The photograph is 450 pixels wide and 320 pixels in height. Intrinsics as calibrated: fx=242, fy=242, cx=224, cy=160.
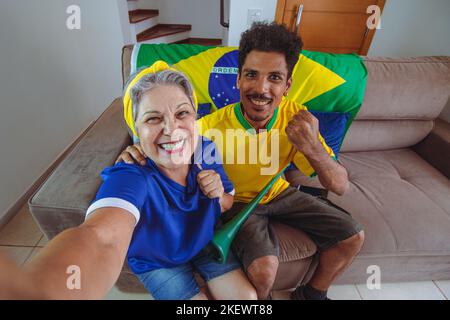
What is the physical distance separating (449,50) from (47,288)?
9.33ft

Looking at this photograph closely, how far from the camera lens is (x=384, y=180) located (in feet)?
4.53

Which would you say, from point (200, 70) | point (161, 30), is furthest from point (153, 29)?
point (200, 70)

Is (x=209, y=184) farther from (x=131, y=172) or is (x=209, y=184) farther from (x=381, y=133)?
(x=381, y=133)

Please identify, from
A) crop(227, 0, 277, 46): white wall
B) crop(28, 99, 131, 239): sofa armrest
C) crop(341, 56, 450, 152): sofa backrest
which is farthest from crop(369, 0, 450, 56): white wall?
crop(28, 99, 131, 239): sofa armrest

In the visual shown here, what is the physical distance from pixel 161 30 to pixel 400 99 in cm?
323

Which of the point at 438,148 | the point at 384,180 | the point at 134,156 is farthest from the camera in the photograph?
the point at 438,148

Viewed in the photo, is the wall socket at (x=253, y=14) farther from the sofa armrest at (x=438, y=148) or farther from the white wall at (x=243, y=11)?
the sofa armrest at (x=438, y=148)

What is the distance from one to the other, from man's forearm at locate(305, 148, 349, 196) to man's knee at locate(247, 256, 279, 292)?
0.37 m

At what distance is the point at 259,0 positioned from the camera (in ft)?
5.90

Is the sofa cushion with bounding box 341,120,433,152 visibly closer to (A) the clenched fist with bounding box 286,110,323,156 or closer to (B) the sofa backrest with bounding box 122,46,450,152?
(B) the sofa backrest with bounding box 122,46,450,152

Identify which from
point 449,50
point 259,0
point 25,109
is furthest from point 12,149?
point 449,50

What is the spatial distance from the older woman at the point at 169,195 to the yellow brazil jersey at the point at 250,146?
126 mm

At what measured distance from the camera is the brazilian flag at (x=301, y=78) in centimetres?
121
